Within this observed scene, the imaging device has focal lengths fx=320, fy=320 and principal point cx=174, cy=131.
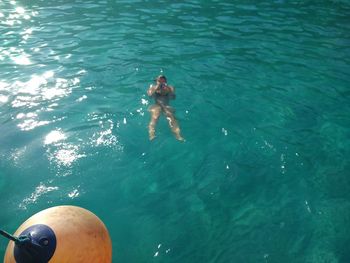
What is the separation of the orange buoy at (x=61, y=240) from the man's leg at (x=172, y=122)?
5.07m

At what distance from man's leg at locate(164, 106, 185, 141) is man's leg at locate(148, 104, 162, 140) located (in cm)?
25

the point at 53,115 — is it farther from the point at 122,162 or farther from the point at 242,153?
the point at 242,153

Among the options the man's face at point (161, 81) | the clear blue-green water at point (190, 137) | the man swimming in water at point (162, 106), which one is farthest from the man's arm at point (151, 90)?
the clear blue-green water at point (190, 137)

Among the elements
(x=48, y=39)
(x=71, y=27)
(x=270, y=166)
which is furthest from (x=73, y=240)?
(x=71, y=27)

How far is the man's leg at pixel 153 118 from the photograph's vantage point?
9.05 meters

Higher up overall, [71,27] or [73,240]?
[73,240]

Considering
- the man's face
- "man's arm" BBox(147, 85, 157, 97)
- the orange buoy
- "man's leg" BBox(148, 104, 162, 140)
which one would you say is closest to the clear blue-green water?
"man's leg" BBox(148, 104, 162, 140)

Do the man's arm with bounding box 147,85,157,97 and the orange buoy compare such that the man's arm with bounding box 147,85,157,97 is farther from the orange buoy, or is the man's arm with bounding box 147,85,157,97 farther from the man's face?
the orange buoy

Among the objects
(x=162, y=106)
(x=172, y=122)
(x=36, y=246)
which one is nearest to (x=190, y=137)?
(x=172, y=122)

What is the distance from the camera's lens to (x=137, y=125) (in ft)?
31.2

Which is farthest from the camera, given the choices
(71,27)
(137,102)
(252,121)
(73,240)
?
(71,27)

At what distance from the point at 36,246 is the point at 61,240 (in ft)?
0.91

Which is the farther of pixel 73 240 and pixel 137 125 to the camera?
pixel 137 125

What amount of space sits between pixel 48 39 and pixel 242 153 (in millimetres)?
11305
